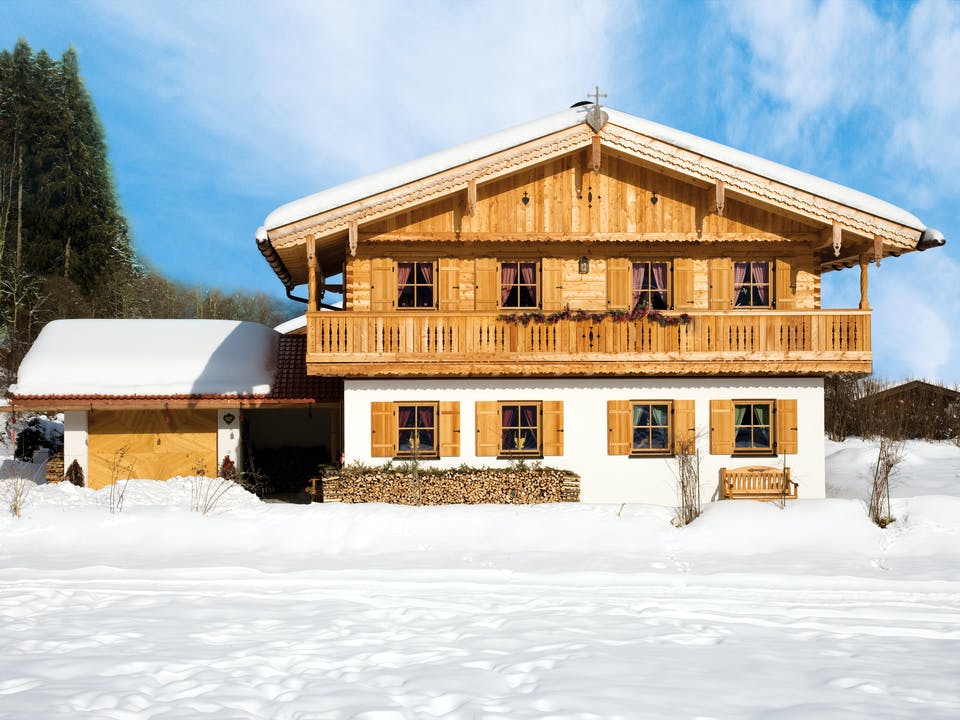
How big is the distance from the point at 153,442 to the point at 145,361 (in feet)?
6.92

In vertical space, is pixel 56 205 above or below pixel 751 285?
above

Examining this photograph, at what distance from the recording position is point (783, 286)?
16.8 m

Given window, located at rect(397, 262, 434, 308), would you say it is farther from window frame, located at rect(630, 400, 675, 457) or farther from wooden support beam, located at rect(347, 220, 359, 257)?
window frame, located at rect(630, 400, 675, 457)

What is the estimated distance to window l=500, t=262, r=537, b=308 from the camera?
16.6 meters

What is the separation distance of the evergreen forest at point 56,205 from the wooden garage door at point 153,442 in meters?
23.2

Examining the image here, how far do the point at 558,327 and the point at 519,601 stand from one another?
26.9ft

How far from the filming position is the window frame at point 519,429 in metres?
15.9

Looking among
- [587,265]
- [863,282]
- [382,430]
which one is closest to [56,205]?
[382,430]

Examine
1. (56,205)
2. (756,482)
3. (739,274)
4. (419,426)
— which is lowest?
(756,482)

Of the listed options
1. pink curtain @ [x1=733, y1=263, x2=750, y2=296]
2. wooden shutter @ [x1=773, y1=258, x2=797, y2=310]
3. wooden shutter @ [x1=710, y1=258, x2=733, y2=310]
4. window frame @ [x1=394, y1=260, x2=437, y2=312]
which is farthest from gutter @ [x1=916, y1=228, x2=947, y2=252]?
window frame @ [x1=394, y1=260, x2=437, y2=312]

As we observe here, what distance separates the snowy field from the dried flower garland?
4.47m

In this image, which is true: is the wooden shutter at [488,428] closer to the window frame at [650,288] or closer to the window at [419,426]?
the window at [419,426]

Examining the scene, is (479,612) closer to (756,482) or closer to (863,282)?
(756,482)

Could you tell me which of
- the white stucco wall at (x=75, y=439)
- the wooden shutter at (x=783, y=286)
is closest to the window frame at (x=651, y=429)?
the wooden shutter at (x=783, y=286)
